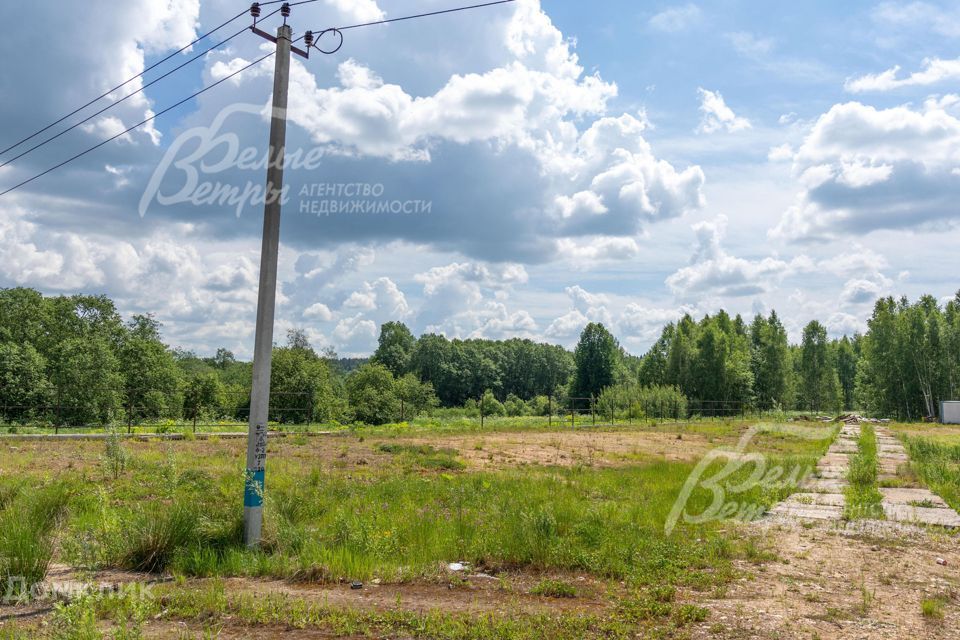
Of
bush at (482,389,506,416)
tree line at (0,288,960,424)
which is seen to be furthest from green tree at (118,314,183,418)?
bush at (482,389,506,416)

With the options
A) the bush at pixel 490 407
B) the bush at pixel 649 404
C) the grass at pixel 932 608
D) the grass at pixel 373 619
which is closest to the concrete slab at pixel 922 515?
the grass at pixel 932 608

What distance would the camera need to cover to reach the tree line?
151ft

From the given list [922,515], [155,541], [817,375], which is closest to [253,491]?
[155,541]

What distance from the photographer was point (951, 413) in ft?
161

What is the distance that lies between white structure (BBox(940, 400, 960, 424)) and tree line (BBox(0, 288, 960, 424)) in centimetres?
1480

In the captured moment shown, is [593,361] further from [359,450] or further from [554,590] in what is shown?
[554,590]

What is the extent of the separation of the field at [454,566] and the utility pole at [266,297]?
37 cm

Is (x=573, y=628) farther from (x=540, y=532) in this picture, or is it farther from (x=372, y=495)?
(x=372, y=495)

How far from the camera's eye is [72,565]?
6648mm

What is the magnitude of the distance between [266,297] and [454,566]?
387 centimetres

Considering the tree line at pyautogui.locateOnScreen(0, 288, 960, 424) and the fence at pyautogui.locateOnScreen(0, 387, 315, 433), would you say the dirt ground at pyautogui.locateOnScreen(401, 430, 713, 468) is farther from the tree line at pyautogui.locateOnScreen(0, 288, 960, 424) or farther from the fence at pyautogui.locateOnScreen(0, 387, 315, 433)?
the fence at pyautogui.locateOnScreen(0, 387, 315, 433)

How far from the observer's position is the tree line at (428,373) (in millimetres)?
45875

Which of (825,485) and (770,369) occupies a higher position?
(770,369)

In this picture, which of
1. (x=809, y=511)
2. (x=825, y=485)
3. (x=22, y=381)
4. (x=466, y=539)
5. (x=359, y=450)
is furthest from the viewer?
(x=22, y=381)
